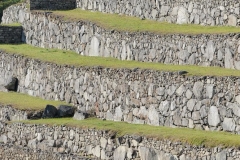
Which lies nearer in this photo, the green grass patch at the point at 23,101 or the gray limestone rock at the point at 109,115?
the gray limestone rock at the point at 109,115

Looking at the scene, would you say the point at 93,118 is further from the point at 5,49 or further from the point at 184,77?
the point at 5,49

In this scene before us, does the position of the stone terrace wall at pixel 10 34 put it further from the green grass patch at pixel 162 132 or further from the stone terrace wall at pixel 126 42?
the green grass patch at pixel 162 132

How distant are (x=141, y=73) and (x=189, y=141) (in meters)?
5.68

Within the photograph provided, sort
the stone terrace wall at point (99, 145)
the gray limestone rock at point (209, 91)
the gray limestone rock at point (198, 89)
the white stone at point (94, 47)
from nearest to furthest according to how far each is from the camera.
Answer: the stone terrace wall at point (99, 145)
the gray limestone rock at point (209, 91)
the gray limestone rock at point (198, 89)
the white stone at point (94, 47)

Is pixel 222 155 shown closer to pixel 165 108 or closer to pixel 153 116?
pixel 165 108

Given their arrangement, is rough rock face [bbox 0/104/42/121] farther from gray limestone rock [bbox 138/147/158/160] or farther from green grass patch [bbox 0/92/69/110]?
gray limestone rock [bbox 138/147/158/160]

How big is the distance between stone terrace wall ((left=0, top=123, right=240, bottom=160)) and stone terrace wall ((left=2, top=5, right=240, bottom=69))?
→ 4.37 meters

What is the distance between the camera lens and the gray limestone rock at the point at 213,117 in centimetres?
A: 3662

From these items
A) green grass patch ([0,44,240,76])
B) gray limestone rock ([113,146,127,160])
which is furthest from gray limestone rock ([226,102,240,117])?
gray limestone rock ([113,146,127,160])

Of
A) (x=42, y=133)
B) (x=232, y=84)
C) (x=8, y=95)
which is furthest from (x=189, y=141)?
(x=8, y=95)

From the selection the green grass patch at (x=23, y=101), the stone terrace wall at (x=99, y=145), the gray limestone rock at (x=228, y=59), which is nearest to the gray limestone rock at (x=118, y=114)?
the stone terrace wall at (x=99, y=145)

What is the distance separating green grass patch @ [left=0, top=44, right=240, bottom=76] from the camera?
38.3 metres

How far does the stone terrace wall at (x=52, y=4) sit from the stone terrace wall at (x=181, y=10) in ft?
8.30

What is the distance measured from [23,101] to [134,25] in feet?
16.6
